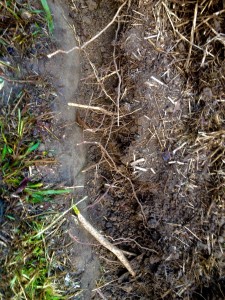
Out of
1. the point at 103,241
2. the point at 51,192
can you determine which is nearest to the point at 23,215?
the point at 51,192

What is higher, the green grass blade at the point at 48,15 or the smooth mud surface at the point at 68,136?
the green grass blade at the point at 48,15

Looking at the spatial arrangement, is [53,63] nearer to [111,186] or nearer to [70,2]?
[70,2]

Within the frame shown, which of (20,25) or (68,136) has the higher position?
(20,25)

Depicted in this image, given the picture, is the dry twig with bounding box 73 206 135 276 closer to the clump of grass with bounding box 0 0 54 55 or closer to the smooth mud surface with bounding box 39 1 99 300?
the smooth mud surface with bounding box 39 1 99 300

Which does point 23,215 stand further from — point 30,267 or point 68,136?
point 68,136

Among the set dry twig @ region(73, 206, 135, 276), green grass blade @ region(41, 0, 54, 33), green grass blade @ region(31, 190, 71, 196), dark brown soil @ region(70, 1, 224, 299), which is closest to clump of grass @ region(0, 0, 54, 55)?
green grass blade @ region(41, 0, 54, 33)

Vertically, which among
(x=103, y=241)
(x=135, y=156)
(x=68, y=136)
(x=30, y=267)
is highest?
(x=68, y=136)

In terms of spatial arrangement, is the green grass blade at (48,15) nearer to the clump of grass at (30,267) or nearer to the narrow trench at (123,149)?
the narrow trench at (123,149)

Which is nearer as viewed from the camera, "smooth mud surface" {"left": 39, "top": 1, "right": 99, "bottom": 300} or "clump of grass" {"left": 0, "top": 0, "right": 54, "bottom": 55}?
"clump of grass" {"left": 0, "top": 0, "right": 54, "bottom": 55}

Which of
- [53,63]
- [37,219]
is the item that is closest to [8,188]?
[37,219]

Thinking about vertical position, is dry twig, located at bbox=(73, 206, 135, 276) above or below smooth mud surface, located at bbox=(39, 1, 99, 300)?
below

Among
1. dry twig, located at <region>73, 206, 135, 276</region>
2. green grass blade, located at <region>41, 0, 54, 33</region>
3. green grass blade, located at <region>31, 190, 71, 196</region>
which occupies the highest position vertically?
green grass blade, located at <region>41, 0, 54, 33</region>

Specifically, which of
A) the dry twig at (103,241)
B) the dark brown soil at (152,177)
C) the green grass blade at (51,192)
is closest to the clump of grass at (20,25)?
the dark brown soil at (152,177)
